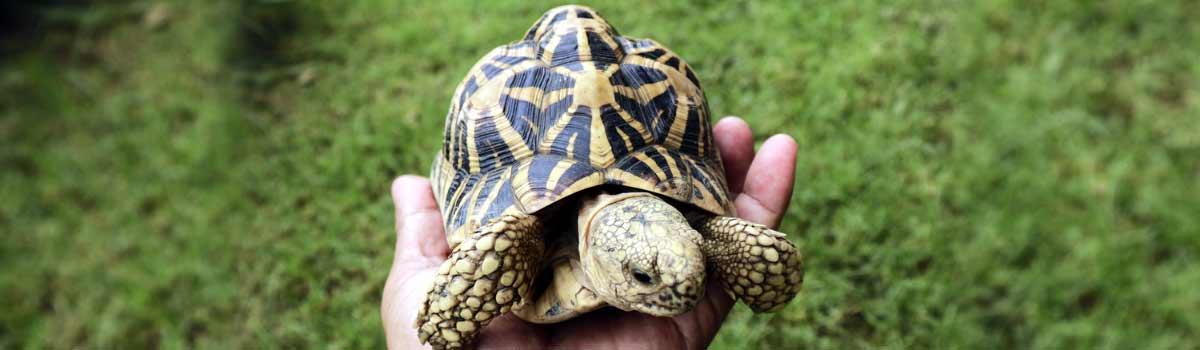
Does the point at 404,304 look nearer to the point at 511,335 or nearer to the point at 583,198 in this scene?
the point at 511,335

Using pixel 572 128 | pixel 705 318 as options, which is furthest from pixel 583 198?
pixel 705 318

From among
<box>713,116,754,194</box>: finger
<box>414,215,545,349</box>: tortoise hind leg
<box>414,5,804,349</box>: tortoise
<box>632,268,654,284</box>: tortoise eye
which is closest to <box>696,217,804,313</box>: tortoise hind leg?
<box>414,5,804,349</box>: tortoise

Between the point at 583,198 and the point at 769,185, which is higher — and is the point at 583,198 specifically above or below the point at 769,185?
above

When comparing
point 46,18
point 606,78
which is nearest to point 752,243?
point 606,78

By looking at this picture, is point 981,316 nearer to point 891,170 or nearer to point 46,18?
point 891,170

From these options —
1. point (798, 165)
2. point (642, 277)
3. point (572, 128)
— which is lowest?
point (798, 165)

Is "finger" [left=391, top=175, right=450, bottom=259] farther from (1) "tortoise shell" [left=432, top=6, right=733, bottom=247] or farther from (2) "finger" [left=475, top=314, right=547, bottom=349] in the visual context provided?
(2) "finger" [left=475, top=314, right=547, bottom=349]
